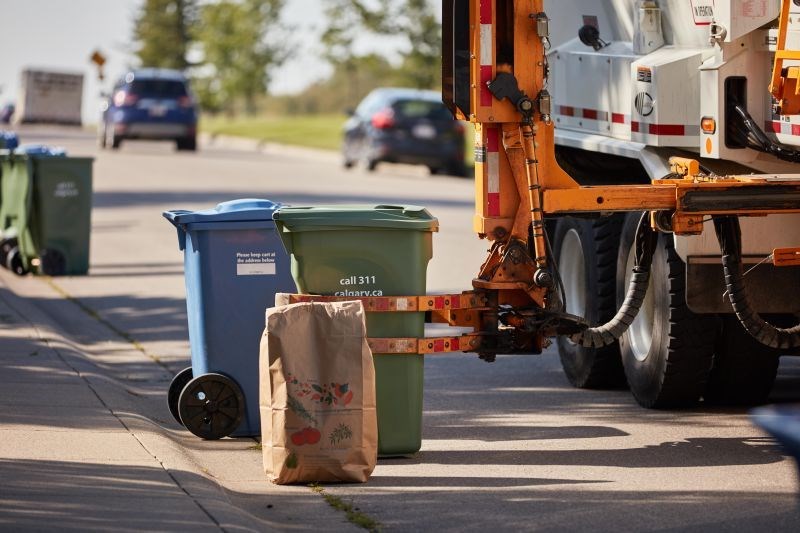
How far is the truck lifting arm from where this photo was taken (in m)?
8.11

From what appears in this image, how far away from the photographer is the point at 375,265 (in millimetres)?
7664

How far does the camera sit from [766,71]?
8156 mm

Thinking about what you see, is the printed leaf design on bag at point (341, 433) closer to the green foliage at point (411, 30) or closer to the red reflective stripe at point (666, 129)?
the red reflective stripe at point (666, 129)

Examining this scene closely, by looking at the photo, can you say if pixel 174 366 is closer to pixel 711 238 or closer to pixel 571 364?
pixel 571 364

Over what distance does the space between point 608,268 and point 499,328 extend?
5.73ft

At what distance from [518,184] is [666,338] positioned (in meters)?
1.30

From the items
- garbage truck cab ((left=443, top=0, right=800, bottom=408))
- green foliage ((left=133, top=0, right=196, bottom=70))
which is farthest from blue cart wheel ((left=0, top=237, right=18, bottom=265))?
green foliage ((left=133, top=0, right=196, bottom=70))

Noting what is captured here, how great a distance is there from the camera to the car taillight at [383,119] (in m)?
29.5

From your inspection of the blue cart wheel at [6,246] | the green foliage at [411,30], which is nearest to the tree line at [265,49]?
the green foliage at [411,30]

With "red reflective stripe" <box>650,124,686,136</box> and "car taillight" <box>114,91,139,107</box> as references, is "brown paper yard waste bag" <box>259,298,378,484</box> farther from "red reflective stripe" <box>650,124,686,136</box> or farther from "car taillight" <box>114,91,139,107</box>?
"car taillight" <box>114,91,139,107</box>

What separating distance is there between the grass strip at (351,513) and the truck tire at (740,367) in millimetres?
2913

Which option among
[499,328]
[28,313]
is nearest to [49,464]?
[499,328]

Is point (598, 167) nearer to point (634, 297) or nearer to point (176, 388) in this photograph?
point (634, 297)

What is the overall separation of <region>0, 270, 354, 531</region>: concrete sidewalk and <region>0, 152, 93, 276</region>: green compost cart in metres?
5.32
